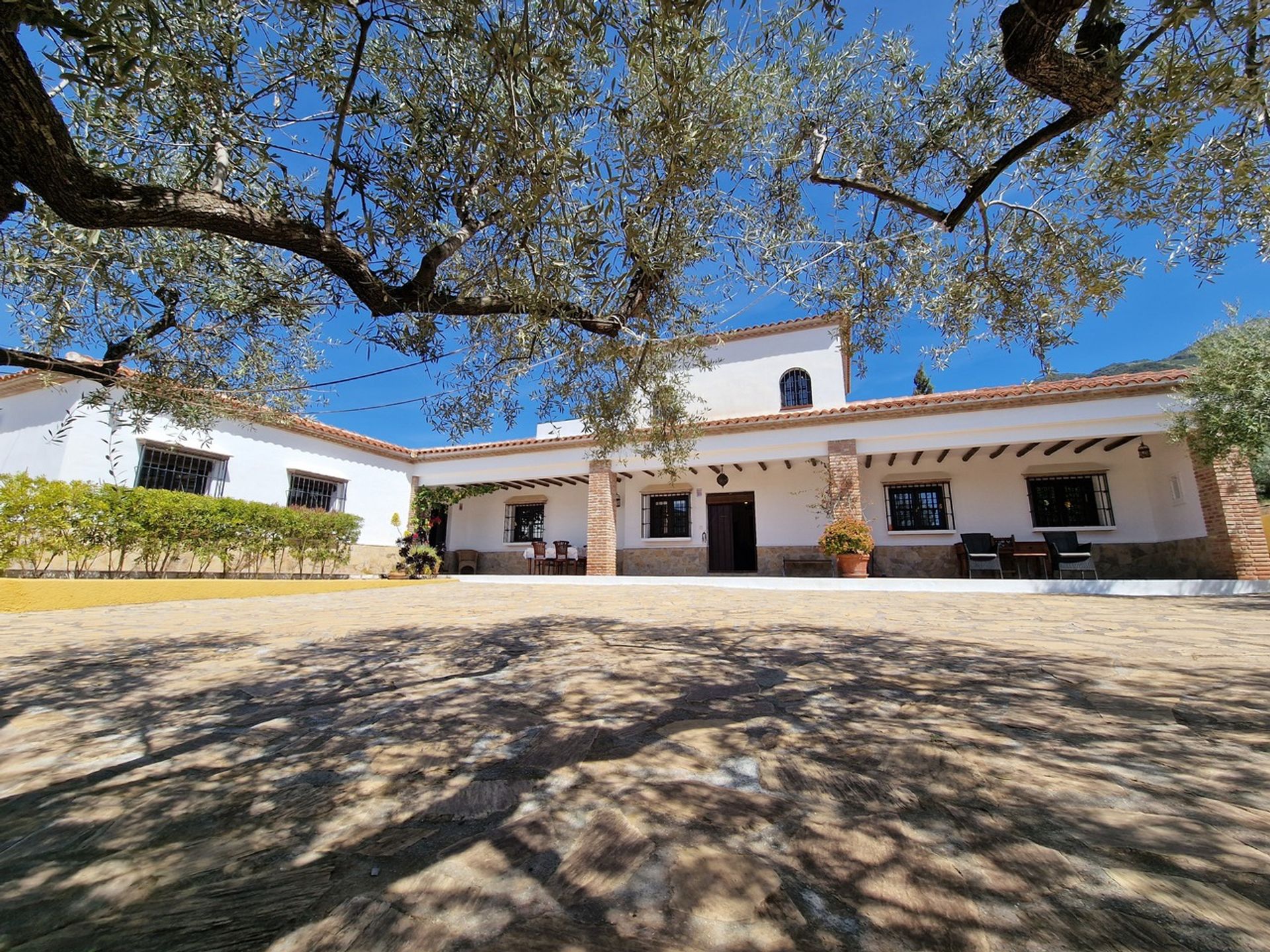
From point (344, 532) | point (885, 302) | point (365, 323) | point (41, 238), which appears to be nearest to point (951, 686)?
point (885, 302)

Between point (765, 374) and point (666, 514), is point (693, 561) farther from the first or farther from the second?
point (765, 374)

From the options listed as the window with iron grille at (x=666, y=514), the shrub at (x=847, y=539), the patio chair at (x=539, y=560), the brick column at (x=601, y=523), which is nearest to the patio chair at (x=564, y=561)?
the patio chair at (x=539, y=560)

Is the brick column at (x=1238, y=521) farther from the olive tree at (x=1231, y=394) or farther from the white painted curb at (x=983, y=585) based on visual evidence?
the olive tree at (x=1231, y=394)

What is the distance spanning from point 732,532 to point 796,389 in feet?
14.7

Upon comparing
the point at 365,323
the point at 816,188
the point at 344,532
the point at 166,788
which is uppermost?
the point at 816,188

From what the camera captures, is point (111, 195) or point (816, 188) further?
point (816, 188)

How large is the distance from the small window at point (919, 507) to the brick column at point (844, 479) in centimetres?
258

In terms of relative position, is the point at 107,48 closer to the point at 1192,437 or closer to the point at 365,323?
the point at 365,323

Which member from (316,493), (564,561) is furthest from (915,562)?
(316,493)

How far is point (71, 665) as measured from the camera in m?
3.35

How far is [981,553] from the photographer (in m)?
10.6

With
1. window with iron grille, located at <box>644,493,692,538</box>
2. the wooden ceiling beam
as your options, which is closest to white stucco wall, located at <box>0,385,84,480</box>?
window with iron grille, located at <box>644,493,692,538</box>

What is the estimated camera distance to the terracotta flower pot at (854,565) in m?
10.1

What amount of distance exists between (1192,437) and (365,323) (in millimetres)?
11411
